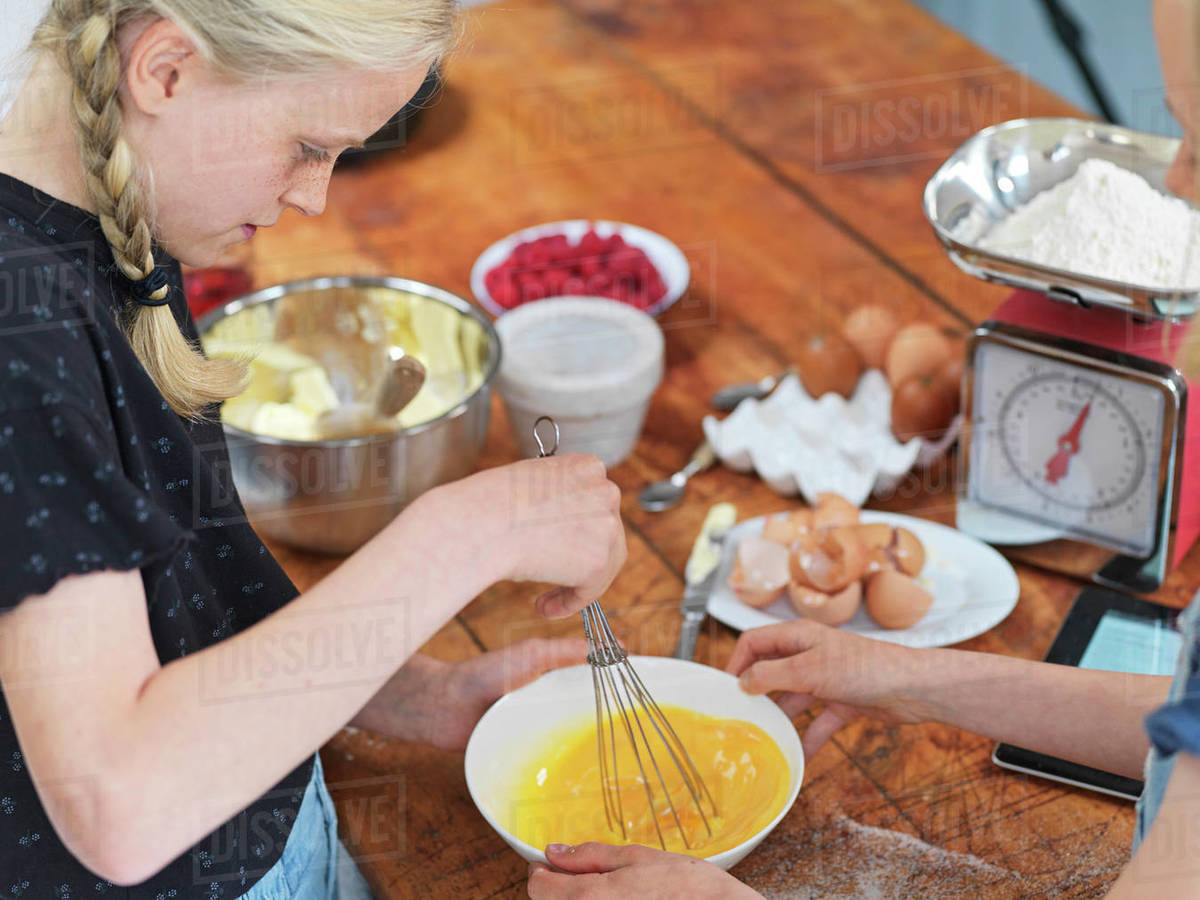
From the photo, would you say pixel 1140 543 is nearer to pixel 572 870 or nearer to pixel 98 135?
pixel 572 870

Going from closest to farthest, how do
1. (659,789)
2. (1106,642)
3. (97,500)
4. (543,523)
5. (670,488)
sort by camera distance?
(97,500) < (543,523) < (659,789) < (1106,642) < (670,488)

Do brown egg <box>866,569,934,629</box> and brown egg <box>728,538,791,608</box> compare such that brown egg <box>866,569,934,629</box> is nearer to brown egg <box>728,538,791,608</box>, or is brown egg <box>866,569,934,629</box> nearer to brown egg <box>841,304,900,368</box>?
brown egg <box>728,538,791,608</box>

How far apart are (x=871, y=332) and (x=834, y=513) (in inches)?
12.6

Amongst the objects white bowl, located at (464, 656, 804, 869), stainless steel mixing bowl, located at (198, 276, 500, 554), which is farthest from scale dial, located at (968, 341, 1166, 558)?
stainless steel mixing bowl, located at (198, 276, 500, 554)

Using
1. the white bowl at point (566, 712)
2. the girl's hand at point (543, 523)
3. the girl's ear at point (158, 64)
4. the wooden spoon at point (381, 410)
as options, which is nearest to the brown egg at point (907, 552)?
the white bowl at point (566, 712)

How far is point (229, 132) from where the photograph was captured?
763mm

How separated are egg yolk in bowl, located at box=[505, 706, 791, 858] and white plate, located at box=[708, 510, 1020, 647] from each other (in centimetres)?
16

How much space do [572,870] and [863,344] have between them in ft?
2.48

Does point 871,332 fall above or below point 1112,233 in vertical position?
below

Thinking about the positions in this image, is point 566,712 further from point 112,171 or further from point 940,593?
point 112,171

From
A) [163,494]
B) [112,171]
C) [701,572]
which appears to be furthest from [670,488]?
[112,171]

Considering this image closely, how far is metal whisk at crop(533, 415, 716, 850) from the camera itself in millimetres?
945

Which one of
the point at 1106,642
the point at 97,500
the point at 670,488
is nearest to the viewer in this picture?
the point at 97,500

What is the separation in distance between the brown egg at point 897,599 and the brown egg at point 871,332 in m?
0.37
